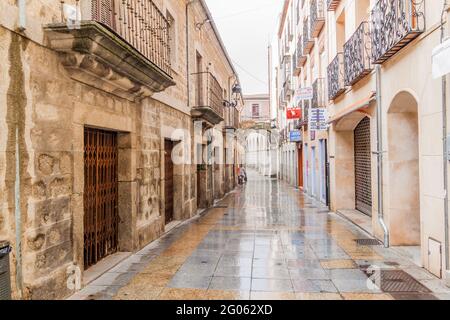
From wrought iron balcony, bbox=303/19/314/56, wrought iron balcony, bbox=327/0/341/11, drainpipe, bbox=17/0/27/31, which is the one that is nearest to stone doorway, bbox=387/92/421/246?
wrought iron balcony, bbox=327/0/341/11

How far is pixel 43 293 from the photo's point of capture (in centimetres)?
382

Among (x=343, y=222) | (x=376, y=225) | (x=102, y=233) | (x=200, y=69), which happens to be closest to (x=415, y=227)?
(x=376, y=225)

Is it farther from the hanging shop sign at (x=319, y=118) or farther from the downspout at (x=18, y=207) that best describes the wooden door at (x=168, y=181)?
the downspout at (x=18, y=207)

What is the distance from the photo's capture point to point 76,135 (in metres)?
4.54

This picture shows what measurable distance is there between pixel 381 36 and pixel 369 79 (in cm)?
144

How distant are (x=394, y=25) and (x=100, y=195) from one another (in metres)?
5.33

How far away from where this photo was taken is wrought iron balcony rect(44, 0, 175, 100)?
400cm

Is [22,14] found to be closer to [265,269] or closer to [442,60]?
[265,269]

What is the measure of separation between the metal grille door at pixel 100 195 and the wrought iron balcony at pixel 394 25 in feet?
15.7

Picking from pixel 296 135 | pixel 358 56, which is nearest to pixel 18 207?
pixel 358 56

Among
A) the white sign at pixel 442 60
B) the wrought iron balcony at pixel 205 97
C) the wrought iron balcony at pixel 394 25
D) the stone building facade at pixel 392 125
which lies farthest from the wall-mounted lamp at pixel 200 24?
the white sign at pixel 442 60

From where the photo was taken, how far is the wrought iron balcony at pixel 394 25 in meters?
5.16

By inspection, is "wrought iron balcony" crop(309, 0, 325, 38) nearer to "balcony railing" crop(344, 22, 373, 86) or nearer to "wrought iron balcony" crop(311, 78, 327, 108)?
"wrought iron balcony" crop(311, 78, 327, 108)

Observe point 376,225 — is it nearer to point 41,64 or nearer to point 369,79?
point 369,79
